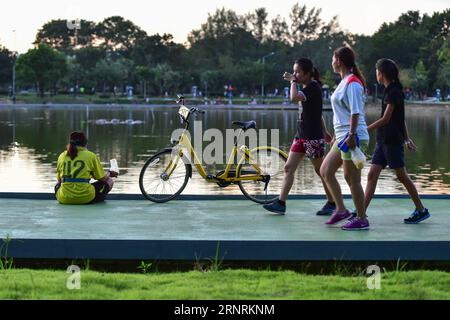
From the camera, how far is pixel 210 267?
7406 mm

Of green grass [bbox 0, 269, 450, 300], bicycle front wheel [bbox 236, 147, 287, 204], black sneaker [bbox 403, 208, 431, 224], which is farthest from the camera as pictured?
bicycle front wheel [bbox 236, 147, 287, 204]

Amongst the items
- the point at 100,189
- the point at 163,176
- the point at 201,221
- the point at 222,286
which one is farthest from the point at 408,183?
the point at 100,189

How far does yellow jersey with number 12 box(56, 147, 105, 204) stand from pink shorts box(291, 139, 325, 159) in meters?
2.33

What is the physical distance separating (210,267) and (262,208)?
2.77 m

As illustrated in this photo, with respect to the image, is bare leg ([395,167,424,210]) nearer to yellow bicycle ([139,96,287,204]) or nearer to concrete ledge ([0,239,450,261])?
concrete ledge ([0,239,450,261])

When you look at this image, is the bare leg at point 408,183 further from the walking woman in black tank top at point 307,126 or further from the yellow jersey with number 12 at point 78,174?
the yellow jersey with number 12 at point 78,174

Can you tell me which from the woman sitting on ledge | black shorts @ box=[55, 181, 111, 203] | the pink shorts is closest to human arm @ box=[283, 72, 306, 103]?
the pink shorts

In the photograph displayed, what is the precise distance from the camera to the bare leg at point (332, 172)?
8.64 meters

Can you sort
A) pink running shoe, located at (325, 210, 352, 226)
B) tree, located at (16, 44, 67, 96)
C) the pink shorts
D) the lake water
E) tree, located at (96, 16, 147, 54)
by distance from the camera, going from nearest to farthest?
pink running shoe, located at (325, 210, 352, 226)
the pink shorts
the lake water
tree, located at (16, 44, 67, 96)
tree, located at (96, 16, 147, 54)

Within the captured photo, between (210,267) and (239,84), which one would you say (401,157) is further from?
(239,84)

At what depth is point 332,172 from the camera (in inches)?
344

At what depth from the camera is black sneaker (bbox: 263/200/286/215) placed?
9.39m

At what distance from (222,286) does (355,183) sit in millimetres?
2665

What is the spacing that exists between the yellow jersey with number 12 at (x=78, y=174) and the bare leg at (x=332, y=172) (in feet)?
8.98
